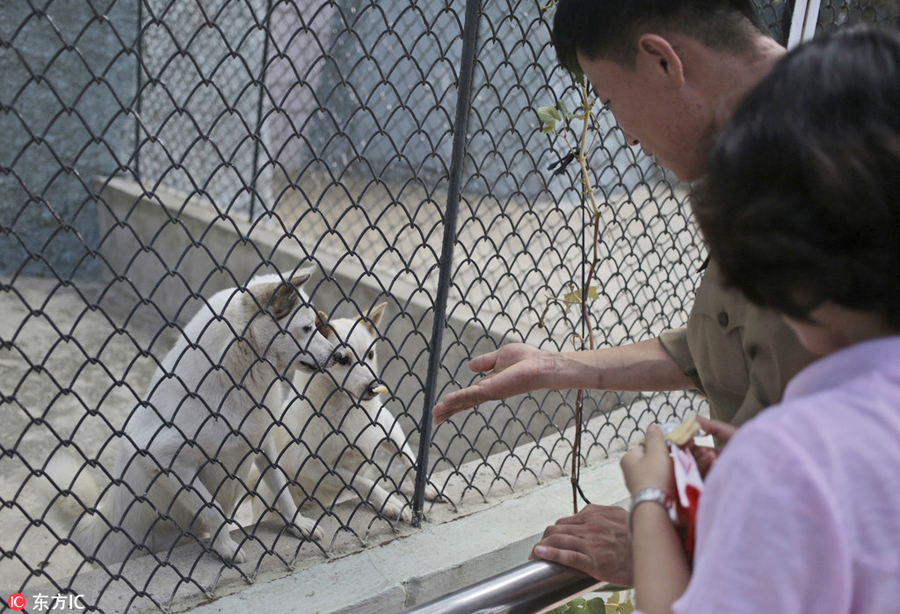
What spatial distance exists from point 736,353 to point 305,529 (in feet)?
4.75

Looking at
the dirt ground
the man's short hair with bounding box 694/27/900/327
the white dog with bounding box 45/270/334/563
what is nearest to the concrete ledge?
the white dog with bounding box 45/270/334/563

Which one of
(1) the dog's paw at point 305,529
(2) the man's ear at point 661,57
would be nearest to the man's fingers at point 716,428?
(2) the man's ear at point 661,57

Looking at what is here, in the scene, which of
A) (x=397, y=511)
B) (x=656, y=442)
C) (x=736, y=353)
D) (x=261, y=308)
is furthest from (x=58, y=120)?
(x=656, y=442)

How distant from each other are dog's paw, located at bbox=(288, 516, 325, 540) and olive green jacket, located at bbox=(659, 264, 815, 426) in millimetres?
1249

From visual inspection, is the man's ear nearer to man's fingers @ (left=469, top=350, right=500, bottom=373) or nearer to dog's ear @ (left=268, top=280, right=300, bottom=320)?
man's fingers @ (left=469, top=350, right=500, bottom=373)

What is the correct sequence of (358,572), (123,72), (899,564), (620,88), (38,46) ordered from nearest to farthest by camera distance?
(899,564) < (620,88) < (358,572) < (38,46) < (123,72)

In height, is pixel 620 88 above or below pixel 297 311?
below

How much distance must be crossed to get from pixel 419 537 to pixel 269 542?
472 millimetres

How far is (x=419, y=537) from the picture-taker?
2195 mm

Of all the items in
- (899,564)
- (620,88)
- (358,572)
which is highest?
Result: (620,88)

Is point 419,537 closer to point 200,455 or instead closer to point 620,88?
point 200,455

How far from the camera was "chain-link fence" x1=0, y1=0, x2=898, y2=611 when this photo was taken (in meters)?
1.79

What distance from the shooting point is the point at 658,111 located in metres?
1.30

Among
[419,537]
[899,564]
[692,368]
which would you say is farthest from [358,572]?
[899,564]
